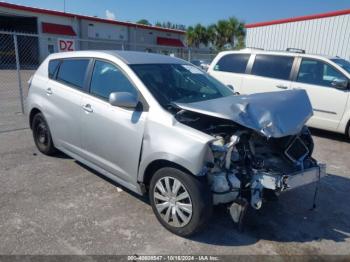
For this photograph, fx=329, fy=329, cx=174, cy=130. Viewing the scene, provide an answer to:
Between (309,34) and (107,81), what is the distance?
51.6 feet

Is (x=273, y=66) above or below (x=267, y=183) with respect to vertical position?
above

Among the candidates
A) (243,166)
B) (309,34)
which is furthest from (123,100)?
(309,34)

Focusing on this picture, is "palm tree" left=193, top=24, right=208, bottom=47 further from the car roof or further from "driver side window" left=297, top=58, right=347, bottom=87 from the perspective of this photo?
the car roof

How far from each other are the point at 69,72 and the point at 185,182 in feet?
8.65

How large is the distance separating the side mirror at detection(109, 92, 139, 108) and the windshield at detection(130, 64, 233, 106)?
9.9 inches

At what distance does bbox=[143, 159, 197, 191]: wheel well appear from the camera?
10.4ft


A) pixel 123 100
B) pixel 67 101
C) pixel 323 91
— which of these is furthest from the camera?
pixel 323 91

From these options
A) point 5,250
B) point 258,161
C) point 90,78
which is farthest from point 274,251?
point 90,78

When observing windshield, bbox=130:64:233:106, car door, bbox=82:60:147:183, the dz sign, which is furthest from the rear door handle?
the dz sign

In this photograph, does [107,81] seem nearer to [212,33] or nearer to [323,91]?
[323,91]

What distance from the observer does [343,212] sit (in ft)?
13.0

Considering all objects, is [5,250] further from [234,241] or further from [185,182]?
[234,241]

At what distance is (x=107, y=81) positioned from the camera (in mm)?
4020

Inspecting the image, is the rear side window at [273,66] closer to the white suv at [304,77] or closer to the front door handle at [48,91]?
the white suv at [304,77]
